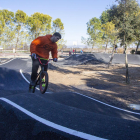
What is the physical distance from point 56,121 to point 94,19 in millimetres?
51089

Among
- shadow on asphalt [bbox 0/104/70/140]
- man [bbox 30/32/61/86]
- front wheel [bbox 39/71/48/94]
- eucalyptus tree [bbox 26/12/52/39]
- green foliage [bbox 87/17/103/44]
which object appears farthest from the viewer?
green foliage [bbox 87/17/103/44]

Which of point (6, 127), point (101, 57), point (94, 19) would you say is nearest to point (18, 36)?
point (101, 57)

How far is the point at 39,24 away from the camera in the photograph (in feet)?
125

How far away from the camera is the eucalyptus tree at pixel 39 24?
3853cm

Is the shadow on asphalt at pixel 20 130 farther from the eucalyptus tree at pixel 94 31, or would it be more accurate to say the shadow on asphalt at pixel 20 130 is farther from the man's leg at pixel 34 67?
the eucalyptus tree at pixel 94 31

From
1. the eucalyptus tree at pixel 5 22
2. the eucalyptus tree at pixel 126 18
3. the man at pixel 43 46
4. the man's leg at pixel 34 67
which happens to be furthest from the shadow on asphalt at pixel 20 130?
the eucalyptus tree at pixel 5 22

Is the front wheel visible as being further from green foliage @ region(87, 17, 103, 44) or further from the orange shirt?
green foliage @ region(87, 17, 103, 44)

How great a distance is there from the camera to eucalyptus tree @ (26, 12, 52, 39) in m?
38.5

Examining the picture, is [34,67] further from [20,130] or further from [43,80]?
[20,130]

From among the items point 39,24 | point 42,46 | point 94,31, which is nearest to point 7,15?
point 39,24

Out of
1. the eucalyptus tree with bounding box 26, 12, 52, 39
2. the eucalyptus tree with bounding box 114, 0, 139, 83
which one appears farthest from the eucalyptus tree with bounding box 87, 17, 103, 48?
the eucalyptus tree with bounding box 114, 0, 139, 83

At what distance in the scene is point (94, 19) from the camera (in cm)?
5044

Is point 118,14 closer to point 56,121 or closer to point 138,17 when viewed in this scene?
point 138,17

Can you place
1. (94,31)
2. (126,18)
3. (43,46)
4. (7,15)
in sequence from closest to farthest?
1. (43,46)
2. (126,18)
3. (7,15)
4. (94,31)
